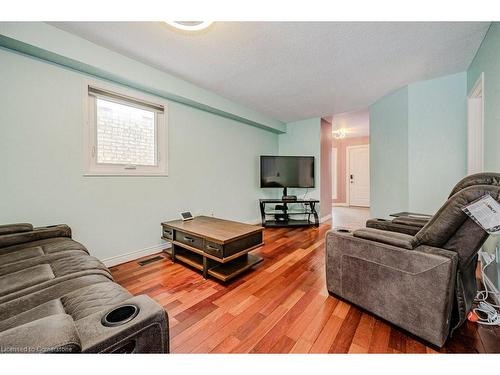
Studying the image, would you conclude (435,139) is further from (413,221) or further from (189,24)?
(189,24)

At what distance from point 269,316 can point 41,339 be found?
1.26 meters

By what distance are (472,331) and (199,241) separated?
2135mm

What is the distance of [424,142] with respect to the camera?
9.08 ft

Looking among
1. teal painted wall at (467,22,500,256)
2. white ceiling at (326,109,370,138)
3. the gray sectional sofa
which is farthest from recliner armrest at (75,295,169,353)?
white ceiling at (326,109,370,138)

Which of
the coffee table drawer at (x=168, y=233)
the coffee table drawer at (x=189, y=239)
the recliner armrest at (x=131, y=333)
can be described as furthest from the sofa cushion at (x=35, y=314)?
the coffee table drawer at (x=168, y=233)

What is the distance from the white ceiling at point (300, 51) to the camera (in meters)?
1.73

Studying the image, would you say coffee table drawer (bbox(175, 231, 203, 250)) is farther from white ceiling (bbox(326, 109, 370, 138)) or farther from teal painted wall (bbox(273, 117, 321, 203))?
white ceiling (bbox(326, 109, 370, 138))

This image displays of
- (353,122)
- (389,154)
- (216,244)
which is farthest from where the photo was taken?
(353,122)

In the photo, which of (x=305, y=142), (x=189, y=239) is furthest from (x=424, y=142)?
(x=189, y=239)

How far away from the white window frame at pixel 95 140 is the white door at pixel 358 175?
6.36 m

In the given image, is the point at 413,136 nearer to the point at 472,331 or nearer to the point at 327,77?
the point at 327,77

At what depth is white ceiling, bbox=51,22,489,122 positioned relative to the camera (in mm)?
1729
